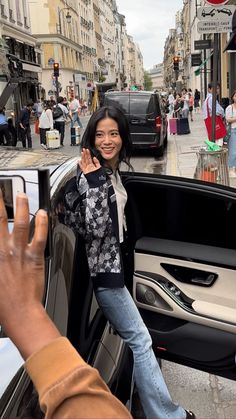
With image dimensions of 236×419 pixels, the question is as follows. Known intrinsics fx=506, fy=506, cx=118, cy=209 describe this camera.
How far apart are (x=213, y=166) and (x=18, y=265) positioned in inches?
256

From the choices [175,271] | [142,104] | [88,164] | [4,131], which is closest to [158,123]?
[142,104]

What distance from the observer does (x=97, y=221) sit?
228cm

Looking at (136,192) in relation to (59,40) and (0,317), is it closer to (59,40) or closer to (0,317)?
→ (0,317)

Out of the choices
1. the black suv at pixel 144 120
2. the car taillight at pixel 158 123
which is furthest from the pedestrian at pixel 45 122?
the car taillight at pixel 158 123

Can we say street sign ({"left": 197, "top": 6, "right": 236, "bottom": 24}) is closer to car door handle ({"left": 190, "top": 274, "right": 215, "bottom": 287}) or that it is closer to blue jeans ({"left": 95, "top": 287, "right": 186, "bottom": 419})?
car door handle ({"left": 190, "top": 274, "right": 215, "bottom": 287})

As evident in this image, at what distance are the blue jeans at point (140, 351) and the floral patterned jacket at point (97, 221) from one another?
9 cm

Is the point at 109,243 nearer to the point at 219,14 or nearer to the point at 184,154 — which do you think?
the point at 219,14

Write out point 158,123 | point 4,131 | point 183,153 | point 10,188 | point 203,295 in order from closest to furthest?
1. point 10,188
2. point 203,295
3. point 158,123
4. point 183,153
5. point 4,131

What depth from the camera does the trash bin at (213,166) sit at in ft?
23.5

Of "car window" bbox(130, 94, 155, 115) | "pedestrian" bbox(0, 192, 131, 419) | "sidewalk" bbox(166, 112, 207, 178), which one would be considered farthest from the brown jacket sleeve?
"car window" bbox(130, 94, 155, 115)

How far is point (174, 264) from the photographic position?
10.1 feet

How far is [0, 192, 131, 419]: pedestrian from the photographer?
831 mm

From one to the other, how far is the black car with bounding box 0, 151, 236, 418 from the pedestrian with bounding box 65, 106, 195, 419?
67 mm

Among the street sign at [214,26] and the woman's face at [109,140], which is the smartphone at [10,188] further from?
the street sign at [214,26]
